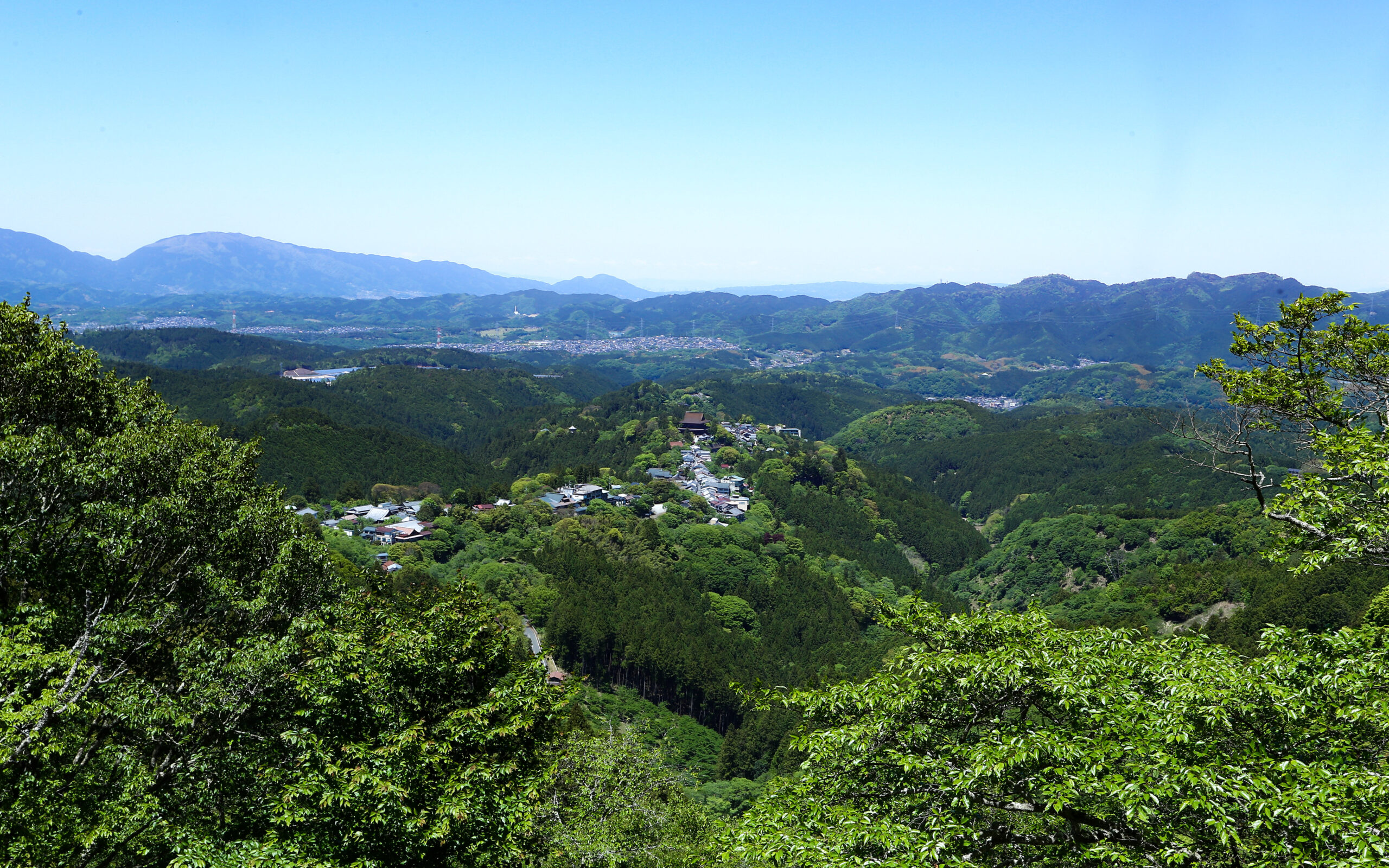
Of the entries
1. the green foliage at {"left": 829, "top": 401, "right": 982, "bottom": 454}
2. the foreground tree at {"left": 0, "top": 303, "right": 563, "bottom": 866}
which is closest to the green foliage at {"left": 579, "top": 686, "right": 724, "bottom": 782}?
the foreground tree at {"left": 0, "top": 303, "right": 563, "bottom": 866}

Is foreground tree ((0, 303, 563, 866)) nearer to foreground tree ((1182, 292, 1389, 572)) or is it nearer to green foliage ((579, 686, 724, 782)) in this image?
foreground tree ((1182, 292, 1389, 572))

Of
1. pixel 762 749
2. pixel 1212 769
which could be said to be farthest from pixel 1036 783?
pixel 762 749

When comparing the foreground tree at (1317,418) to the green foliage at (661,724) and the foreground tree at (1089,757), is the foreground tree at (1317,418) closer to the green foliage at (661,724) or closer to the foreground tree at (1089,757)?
the foreground tree at (1089,757)

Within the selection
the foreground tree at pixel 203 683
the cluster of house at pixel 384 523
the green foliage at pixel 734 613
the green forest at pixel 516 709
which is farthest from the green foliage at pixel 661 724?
the foreground tree at pixel 203 683

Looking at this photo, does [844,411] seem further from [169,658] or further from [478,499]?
[169,658]

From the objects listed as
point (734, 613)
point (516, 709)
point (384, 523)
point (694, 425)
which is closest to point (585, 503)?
point (384, 523)

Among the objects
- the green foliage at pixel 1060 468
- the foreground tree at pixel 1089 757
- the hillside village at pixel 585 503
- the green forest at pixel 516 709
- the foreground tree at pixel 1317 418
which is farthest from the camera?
the green foliage at pixel 1060 468
